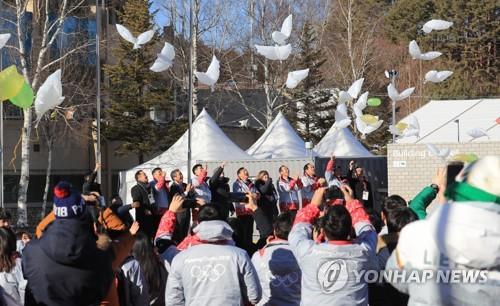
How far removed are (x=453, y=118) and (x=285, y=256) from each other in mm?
32738

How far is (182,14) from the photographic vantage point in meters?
40.2

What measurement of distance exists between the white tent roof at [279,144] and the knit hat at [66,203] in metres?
19.6

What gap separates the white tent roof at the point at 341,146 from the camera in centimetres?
2612

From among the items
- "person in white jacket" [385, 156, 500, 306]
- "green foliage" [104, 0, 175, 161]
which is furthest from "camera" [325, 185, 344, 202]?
"green foliage" [104, 0, 175, 161]

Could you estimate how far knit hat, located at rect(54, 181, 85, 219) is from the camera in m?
5.03

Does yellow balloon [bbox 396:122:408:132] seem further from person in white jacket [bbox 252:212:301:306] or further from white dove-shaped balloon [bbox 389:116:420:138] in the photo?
person in white jacket [bbox 252:212:301:306]

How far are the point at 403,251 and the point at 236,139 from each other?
40.8 meters

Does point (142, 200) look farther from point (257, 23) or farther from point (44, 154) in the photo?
point (257, 23)

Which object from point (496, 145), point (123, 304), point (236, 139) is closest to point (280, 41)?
point (496, 145)

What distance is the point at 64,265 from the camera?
195 inches

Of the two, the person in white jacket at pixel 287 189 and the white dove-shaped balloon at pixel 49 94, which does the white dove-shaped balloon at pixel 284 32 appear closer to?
the person in white jacket at pixel 287 189

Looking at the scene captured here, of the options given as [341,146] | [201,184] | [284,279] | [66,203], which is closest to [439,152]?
[341,146]

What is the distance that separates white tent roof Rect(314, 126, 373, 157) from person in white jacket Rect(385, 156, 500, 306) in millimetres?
22193

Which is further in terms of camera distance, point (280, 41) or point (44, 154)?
point (44, 154)
